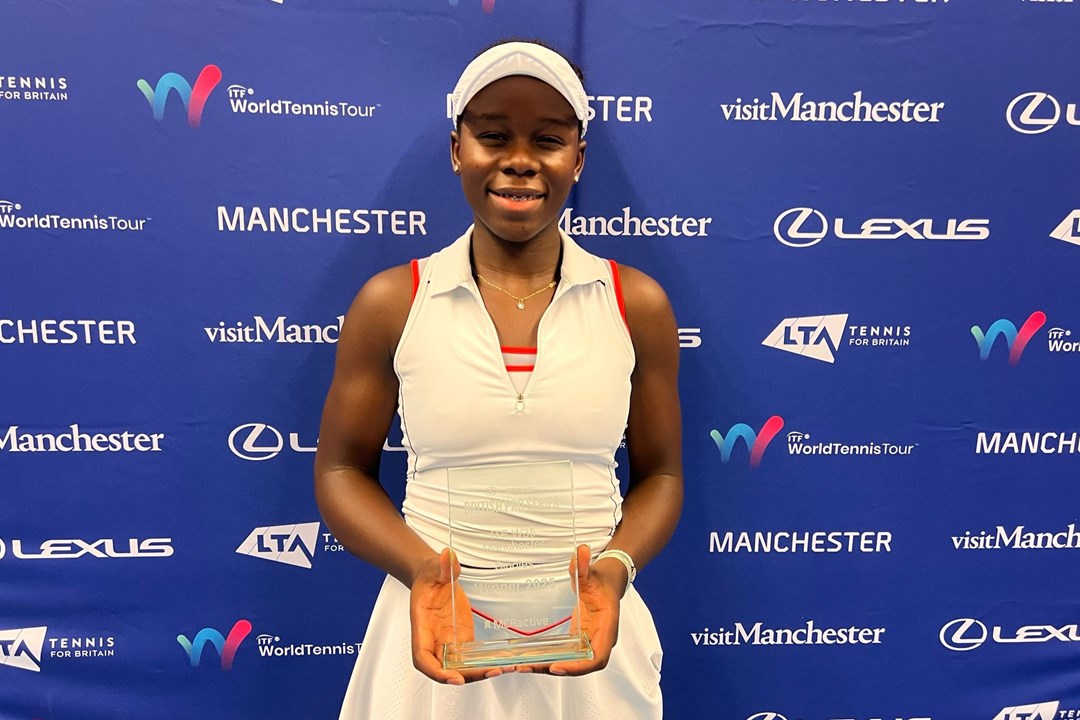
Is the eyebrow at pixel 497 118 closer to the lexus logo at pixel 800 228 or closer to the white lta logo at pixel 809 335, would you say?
the lexus logo at pixel 800 228

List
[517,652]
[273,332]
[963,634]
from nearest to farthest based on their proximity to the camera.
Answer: [517,652], [273,332], [963,634]

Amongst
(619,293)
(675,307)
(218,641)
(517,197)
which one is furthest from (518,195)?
(218,641)

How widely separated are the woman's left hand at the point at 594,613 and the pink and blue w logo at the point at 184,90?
1.14 meters

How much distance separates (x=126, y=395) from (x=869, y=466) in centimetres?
163

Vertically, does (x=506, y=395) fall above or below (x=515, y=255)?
below

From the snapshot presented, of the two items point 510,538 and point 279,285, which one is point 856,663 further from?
point 279,285

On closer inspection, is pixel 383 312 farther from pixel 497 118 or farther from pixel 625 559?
pixel 625 559

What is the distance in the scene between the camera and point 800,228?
160 cm

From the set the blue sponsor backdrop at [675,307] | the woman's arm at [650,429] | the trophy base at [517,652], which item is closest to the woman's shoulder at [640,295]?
the woman's arm at [650,429]

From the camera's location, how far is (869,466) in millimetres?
1715

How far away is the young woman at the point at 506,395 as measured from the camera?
1143 mm

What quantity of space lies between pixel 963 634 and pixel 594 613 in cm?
121

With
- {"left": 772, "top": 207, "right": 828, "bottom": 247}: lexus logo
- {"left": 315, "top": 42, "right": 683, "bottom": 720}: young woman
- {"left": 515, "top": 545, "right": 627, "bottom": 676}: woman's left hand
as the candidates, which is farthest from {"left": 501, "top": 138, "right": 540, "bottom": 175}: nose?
{"left": 772, "top": 207, "right": 828, "bottom": 247}: lexus logo

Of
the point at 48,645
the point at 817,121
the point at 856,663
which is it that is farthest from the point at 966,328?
the point at 48,645
